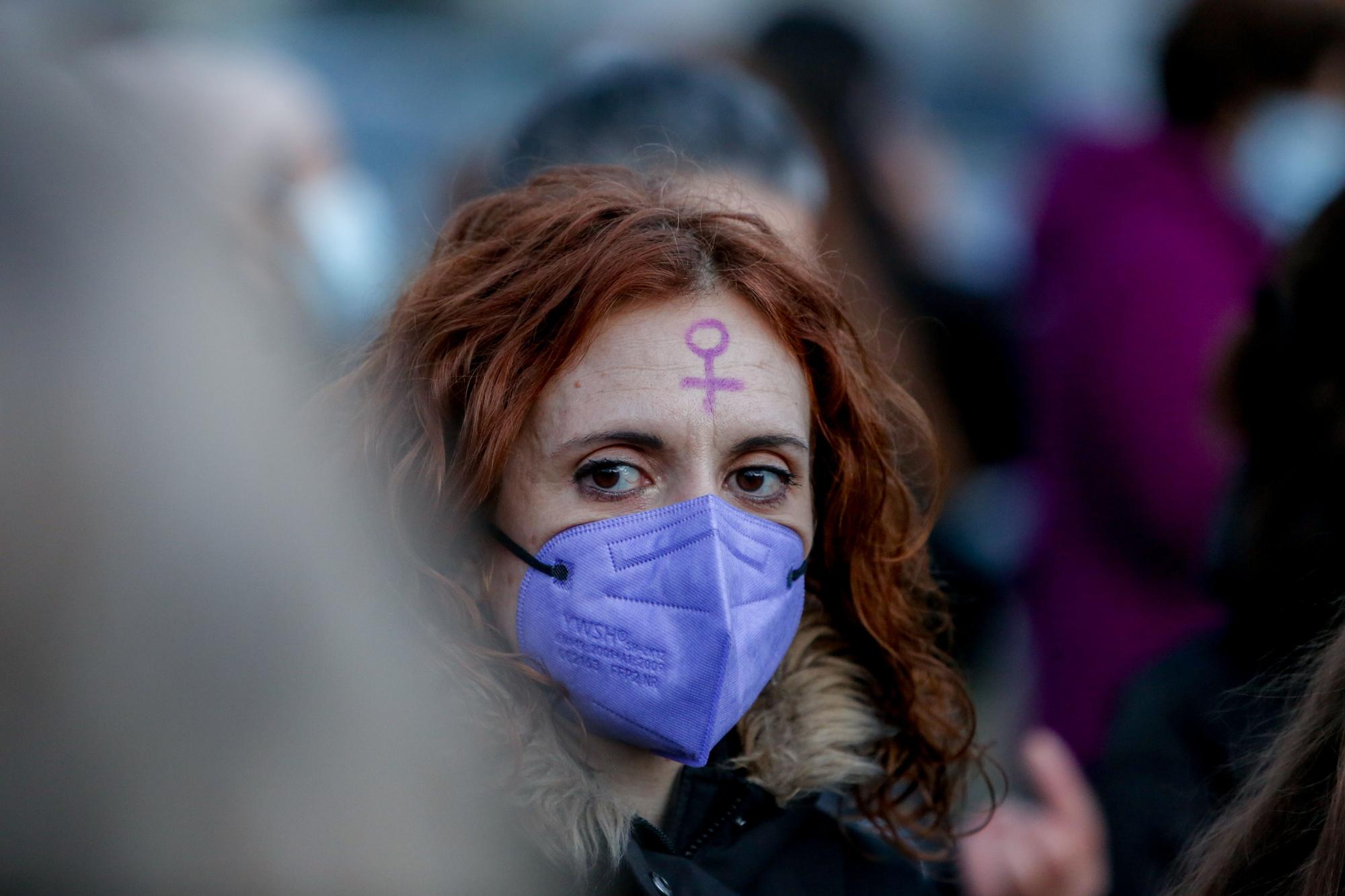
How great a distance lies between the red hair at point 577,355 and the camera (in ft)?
5.98

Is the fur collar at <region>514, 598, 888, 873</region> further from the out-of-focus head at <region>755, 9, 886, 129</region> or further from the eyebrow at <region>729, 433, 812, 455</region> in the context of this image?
the out-of-focus head at <region>755, 9, 886, 129</region>

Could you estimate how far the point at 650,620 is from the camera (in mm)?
1797

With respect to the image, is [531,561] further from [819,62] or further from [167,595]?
[819,62]

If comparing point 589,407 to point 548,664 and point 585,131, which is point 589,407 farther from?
point 585,131

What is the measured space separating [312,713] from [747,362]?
1.02m

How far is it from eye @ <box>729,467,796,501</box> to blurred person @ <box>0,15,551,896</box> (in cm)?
90

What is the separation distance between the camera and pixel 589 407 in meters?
1.80

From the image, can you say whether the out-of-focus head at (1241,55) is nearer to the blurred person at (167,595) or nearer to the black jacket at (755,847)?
the black jacket at (755,847)

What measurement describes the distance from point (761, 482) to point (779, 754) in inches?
16.9

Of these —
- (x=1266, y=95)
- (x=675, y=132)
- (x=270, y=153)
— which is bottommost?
(x=675, y=132)

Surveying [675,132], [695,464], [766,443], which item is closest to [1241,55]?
[675,132]

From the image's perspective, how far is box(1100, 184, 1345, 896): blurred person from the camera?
2322mm

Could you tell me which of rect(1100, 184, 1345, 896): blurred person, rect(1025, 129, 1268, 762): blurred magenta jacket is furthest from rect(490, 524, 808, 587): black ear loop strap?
rect(1025, 129, 1268, 762): blurred magenta jacket

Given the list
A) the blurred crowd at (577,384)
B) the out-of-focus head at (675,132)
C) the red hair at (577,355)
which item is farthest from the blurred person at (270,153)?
the red hair at (577,355)
